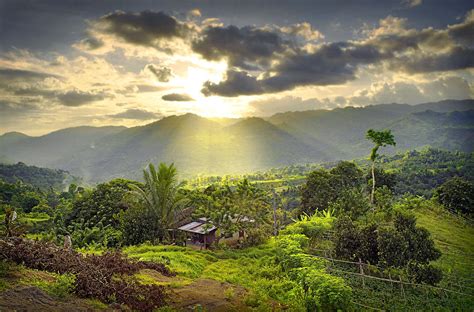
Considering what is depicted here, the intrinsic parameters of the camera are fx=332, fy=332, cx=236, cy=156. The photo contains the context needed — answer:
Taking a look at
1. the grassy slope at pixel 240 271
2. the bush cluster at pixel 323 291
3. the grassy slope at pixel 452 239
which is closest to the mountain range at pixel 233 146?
the grassy slope at pixel 452 239

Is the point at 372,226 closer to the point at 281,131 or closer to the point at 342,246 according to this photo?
the point at 342,246

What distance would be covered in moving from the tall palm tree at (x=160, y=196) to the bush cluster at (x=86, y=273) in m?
9.09

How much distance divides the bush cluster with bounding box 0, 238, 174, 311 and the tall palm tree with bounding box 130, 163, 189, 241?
9.09m

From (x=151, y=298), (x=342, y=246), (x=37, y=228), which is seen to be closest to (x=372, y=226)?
(x=342, y=246)

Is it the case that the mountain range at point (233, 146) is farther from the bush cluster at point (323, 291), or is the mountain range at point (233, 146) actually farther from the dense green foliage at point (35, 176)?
the bush cluster at point (323, 291)

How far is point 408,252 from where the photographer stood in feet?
36.8

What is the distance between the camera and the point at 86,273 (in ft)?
21.8

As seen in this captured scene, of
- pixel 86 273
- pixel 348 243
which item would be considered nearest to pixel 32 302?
pixel 86 273

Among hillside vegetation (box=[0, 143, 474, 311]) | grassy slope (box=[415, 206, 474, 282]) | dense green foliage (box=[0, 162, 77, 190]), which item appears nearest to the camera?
hillside vegetation (box=[0, 143, 474, 311])

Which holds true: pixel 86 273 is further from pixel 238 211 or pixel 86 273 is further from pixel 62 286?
pixel 238 211

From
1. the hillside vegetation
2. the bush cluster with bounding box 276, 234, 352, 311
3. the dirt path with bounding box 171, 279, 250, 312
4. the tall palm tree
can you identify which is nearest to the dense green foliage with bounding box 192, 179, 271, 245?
the hillside vegetation

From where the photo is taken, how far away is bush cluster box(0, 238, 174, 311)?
633 centimetres

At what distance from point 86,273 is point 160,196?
34.5 ft

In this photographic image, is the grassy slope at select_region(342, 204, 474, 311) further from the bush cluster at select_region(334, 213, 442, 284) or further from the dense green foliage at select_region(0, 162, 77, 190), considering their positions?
the dense green foliage at select_region(0, 162, 77, 190)
